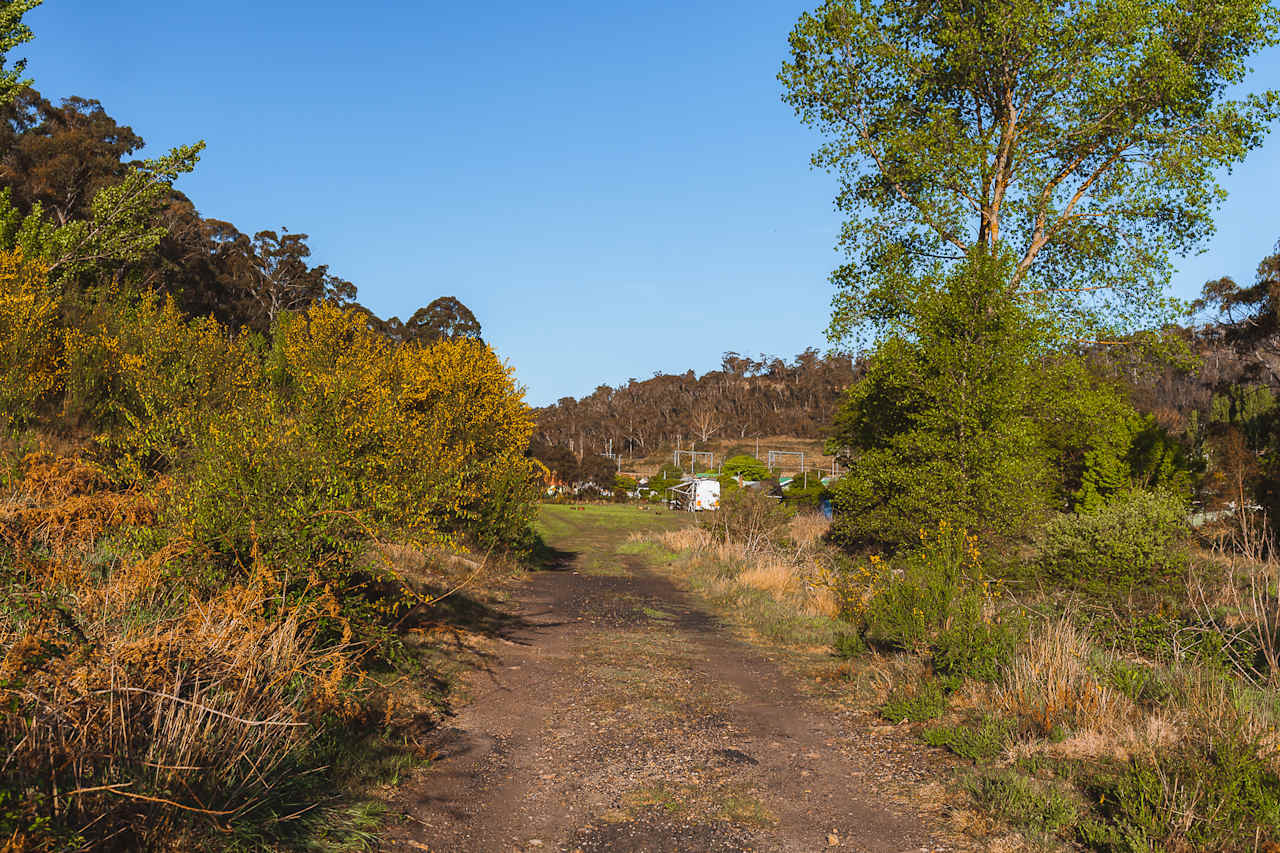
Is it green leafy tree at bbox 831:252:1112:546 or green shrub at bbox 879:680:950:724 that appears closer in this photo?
green shrub at bbox 879:680:950:724

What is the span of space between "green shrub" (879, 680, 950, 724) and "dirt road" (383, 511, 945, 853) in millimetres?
315

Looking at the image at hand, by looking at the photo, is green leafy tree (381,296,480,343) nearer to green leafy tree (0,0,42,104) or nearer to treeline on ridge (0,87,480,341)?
treeline on ridge (0,87,480,341)

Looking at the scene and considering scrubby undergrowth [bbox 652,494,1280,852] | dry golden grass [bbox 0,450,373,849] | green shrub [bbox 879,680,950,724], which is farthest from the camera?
green shrub [bbox 879,680,950,724]

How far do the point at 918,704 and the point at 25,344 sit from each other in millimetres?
12592

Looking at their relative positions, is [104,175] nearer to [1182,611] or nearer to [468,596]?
[468,596]

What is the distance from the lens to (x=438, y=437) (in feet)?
27.0

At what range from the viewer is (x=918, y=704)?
671 cm

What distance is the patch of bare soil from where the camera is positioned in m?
4.54

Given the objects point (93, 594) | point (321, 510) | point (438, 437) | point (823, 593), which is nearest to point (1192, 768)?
point (321, 510)

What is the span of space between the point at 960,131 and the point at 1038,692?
16.2 m

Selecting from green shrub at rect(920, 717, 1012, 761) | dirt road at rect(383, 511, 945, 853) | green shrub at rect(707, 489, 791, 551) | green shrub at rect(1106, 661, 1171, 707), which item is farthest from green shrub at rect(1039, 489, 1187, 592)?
green shrub at rect(707, 489, 791, 551)

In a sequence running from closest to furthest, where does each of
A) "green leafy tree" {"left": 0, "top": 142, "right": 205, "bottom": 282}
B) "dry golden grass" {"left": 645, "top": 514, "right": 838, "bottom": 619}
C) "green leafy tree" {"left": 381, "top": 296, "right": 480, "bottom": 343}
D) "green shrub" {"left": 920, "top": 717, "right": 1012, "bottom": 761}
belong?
"green shrub" {"left": 920, "top": 717, "right": 1012, "bottom": 761}, "dry golden grass" {"left": 645, "top": 514, "right": 838, "bottom": 619}, "green leafy tree" {"left": 0, "top": 142, "right": 205, "bottom": 282}, "green leafy tree" {"left": 381, "top": 296, "right": 480, "bottom": 343}

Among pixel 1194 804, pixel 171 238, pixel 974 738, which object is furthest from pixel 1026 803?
pixel 171 238

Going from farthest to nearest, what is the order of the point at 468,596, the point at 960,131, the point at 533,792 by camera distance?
the point at 960,131, the point at 468,596, the point at 533,792
